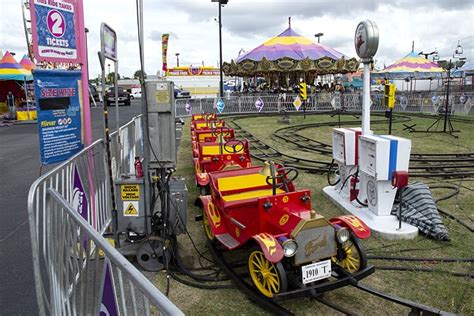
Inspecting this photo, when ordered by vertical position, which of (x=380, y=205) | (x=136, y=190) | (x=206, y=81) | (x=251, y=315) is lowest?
(x=251, y=315)

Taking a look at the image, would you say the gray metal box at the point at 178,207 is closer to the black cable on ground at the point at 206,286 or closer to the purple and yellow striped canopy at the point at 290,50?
the black cable on ground at the point at 206,286

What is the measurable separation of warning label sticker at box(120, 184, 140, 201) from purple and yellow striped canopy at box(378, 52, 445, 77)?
111ft

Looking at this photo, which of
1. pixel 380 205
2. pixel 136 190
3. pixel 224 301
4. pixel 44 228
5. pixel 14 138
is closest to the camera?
pixel 44 228

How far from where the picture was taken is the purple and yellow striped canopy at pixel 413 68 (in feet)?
111

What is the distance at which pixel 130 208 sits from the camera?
15.1ft

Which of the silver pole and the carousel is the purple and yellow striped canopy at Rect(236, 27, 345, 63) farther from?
the silver pole

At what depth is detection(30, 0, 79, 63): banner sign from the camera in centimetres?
415

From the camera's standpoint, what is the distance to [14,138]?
51.9 ft

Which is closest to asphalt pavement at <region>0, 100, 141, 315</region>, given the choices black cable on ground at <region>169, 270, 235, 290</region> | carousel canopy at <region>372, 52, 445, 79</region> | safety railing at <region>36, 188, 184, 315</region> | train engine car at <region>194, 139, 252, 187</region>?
safety railing at <region>36, 188, 184, 315</region>

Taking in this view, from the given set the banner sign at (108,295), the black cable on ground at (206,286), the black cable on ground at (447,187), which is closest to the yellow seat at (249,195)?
the black cable on ground at (206,286)

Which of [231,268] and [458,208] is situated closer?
[231,268]

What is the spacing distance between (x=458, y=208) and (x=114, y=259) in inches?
243

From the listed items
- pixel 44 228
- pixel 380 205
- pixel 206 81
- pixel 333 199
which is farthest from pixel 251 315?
pixel 206 81

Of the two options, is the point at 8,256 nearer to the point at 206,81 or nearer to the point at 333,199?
the point at 333,199
